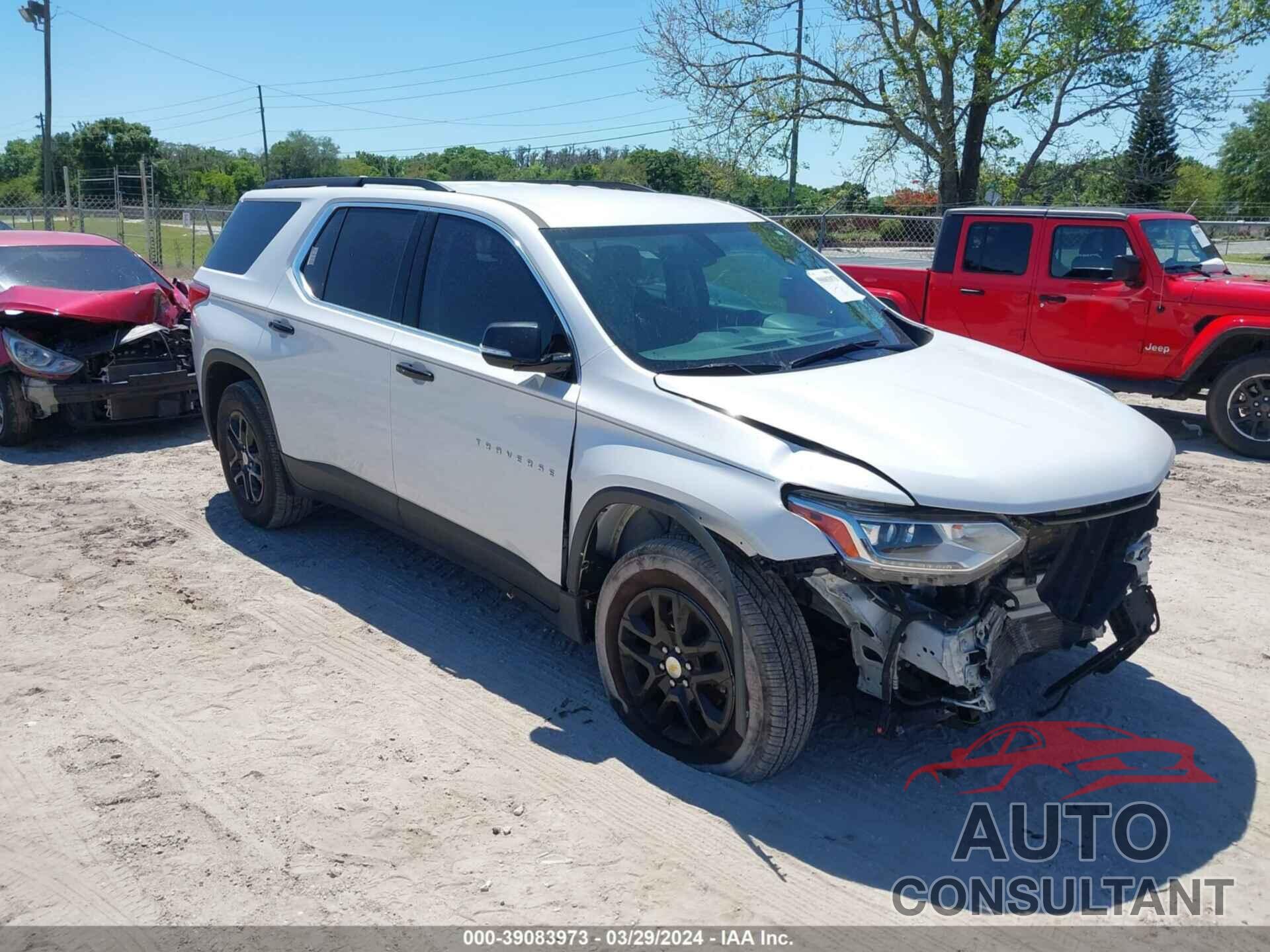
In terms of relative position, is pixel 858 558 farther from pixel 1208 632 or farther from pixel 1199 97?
pixel 1199 97

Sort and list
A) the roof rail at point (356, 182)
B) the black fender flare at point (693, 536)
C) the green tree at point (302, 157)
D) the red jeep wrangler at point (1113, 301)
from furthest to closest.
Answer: the green tree at point (302, 157) → the red jeep wrangler at point (1113, 301) → the roof rail at point (356, 182) → the black fender flare at point (693, 536)

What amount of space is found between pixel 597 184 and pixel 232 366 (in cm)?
243

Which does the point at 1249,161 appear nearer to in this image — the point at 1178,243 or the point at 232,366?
the point at 1178,243

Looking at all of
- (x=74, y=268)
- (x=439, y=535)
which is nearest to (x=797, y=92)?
(x=74, y=268)

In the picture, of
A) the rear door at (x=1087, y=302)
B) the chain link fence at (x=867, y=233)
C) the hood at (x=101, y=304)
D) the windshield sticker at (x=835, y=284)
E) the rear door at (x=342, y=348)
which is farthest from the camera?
the chain link fence at (x=867, y=233)

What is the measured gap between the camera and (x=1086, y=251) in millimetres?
9258

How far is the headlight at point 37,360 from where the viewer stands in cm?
804

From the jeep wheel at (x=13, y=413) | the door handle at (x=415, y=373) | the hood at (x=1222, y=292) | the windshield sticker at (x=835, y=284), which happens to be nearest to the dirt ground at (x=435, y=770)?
the door handle at (x=415, y=373)

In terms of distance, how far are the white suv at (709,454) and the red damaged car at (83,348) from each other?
367cm

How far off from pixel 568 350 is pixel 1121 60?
18.1 m

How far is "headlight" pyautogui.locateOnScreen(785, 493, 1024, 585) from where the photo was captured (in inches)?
120

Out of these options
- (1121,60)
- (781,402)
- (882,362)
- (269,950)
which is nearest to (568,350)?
(781,402)

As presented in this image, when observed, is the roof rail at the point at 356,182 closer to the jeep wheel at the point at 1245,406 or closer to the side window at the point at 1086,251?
the side window at the point at 1086,251

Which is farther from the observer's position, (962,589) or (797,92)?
(797,92)
